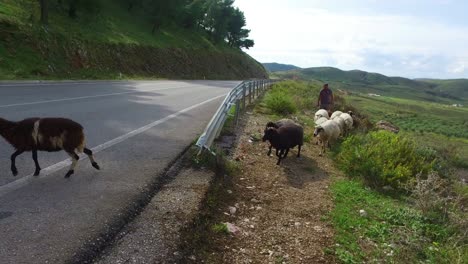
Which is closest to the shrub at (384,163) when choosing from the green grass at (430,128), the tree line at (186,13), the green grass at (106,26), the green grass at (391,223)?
the green grass at (391,223)

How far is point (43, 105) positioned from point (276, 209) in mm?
8873

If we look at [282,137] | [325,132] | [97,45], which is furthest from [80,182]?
[97,45]

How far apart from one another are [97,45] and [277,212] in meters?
30.2

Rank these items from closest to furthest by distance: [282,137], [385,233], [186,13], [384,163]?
[385,233], [384,163], [282,137], [186,13]

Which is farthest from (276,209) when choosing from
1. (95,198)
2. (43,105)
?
(43,105)

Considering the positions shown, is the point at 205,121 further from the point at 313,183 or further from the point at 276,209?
the point at 276,209

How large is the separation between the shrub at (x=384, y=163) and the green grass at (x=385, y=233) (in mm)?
771

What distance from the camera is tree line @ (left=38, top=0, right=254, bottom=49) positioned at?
1358 inches

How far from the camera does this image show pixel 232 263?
4.11 metres

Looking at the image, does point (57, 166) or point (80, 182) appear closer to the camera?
point (80, 182)

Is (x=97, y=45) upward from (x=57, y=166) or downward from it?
upward

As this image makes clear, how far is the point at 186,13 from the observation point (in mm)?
61906

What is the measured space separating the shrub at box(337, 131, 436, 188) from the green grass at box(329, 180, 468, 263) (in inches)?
30.4

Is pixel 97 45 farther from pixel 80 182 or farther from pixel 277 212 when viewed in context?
pixel 277 212
